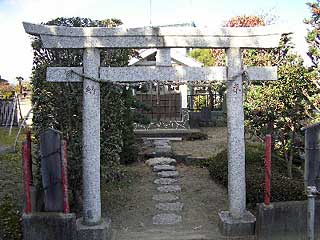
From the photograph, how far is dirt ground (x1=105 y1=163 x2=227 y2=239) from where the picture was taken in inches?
259

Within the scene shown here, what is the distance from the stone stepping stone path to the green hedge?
1.09m

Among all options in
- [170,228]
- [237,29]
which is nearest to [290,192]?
[170,228]

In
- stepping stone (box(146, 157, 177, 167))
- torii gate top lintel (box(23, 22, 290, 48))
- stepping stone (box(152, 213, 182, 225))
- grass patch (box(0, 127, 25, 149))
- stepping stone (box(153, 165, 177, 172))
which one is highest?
torii gate top lintel (box(23, 22, 290, 48))

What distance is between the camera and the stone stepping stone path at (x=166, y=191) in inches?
278

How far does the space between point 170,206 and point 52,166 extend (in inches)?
115

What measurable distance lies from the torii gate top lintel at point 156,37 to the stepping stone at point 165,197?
3642mm

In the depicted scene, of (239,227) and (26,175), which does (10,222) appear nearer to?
(26,175)

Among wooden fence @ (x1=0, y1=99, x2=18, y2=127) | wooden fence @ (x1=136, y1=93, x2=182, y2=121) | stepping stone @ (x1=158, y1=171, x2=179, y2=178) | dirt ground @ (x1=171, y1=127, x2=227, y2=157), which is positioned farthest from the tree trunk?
wooden fence @ (x1=0, y1=99, x2=18, y2=127)

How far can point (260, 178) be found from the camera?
25.5 ft

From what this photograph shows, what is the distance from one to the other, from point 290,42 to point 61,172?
602cm

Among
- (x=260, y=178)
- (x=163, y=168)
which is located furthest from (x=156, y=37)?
(x=163, y=168)

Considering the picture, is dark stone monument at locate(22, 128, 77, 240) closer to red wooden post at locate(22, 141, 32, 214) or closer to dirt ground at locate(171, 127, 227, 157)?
red wooden post at locate(22, 141, 32, 214)

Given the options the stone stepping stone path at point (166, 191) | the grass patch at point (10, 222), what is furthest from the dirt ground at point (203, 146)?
the grass patch at point (10, 222)

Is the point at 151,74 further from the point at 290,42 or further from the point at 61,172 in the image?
the point at 290,42
